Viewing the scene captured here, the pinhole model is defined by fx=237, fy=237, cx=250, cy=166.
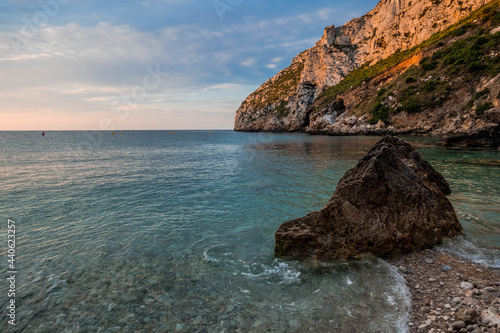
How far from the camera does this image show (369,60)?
102m

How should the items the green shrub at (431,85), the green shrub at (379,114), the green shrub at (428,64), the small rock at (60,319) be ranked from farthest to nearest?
the green shrub at (379,114) → the green shrub at (428,64) → the green shrub at (431,85) → the small rock at (60,319)

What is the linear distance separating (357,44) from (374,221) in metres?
126

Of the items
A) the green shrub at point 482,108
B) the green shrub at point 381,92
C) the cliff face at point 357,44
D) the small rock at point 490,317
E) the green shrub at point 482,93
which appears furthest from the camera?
the cliff face at point 357,44

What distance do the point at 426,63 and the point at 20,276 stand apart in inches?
3163

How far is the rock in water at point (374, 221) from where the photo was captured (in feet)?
24.1

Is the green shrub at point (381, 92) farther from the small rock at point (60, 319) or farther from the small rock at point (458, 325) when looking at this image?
the small rock at point (60, 319)

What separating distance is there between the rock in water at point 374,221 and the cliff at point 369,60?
43.5m

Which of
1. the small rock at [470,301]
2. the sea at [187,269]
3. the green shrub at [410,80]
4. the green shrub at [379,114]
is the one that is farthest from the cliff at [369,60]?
the small rock at [470,301]

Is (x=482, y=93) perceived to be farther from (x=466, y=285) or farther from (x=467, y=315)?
(x=467, y=315)

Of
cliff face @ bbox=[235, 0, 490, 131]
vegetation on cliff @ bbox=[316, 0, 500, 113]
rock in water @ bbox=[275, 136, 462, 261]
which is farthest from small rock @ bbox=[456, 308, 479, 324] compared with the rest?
cliff face @ bbox=[235, 0, 490, 131]

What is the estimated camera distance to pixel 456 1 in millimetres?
72438

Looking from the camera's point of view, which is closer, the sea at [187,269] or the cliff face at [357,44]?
the sea at [187,269]

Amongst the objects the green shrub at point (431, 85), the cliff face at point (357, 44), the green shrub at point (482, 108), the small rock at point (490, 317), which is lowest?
the small rock at point (490, 317)

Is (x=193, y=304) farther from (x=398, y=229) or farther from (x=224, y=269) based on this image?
(x=398, y=229)
